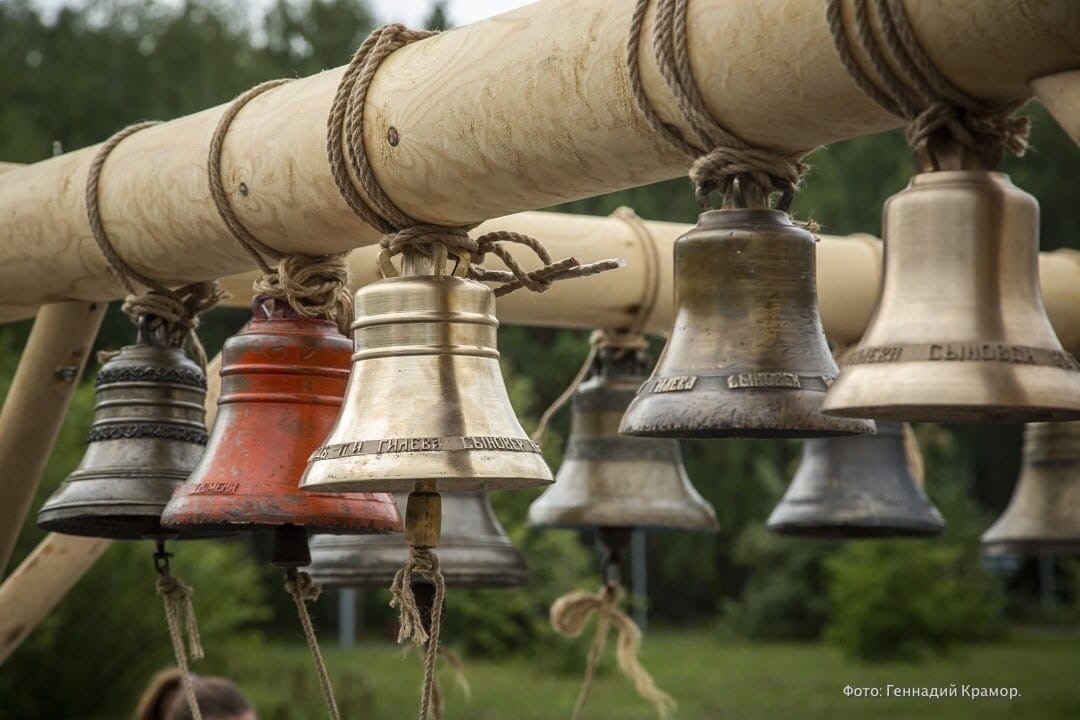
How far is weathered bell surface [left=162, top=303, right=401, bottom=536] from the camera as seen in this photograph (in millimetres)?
2635

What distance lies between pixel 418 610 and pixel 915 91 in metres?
1.04

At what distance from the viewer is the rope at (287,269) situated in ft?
9.29

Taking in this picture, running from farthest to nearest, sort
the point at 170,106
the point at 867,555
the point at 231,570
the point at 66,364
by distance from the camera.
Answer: the point at 170,106 < the point at 867,555 < the point at 231,570 < the point at 66,364

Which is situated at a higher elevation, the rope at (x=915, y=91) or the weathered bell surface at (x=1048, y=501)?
the rope at (x=915, y=91)

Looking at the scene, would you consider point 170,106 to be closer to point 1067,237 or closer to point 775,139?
point 1067,237

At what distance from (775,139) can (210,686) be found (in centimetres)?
290

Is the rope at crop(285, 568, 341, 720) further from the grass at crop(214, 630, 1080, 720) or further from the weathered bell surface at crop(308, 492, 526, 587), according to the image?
the grass at crop(214, 630, 1080, 720)

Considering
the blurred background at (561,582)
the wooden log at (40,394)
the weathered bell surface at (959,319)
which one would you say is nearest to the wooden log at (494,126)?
the weathered bell surface at (959,319)

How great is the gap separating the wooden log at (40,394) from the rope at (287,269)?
0.95 meters

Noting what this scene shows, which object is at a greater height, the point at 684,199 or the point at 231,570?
the point at 684,199

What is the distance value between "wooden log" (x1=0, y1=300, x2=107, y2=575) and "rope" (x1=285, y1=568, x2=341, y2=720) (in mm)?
1058

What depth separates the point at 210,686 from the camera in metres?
4.54

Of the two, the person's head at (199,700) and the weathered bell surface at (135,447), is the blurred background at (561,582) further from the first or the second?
the weathered bell surface at (135,447)

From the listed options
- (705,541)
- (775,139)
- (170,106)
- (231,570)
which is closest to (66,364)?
(775,139)
